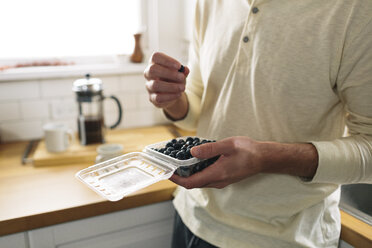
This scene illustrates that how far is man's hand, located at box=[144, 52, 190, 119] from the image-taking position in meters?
0.75

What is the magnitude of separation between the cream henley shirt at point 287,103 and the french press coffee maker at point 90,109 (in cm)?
59

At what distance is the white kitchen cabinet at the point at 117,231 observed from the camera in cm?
93

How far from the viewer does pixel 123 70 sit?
152 cm

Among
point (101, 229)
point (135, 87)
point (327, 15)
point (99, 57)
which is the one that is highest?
point (327, 15)

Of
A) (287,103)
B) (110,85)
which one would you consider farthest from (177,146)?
(110,85)

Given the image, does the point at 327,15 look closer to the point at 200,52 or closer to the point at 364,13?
the point at 364,13

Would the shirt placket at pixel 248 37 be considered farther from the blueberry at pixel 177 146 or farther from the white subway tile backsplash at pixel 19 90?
the white subway tile backsplash at pixel 19 90

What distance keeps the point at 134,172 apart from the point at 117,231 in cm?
39

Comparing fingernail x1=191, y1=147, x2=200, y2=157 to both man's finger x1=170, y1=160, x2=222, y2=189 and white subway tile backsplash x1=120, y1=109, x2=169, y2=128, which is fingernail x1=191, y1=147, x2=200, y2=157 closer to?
man's finger x1=170, y1=160, x2=222, y2=189

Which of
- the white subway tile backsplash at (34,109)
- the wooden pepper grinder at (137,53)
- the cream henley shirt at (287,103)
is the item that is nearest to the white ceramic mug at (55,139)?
the white subway tile backsplash at (34,109)

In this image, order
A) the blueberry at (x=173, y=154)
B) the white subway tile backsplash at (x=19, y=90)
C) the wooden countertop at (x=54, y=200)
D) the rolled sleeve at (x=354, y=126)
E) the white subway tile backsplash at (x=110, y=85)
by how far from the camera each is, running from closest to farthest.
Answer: the rolled sleeve at (x=354, y=126), the blueberry at (x=173, y=154), the wooden countertop at (x=54, y=200), the white subway tile backsplash at (x=19, y=90), the white subway tile backsplash at (x=110, y=85)

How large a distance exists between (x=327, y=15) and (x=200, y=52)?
35 centimetres

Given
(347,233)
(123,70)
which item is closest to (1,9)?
(123,70)

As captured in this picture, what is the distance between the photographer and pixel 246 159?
654 mm
